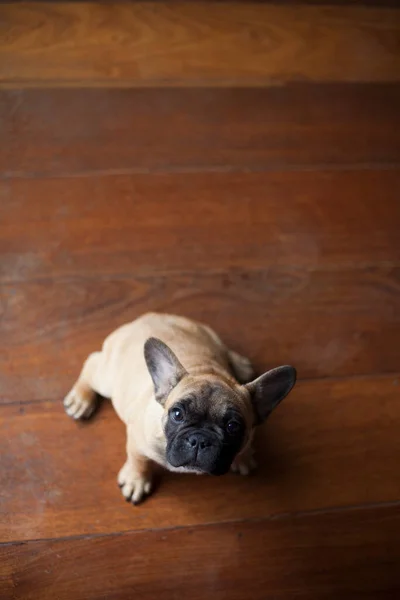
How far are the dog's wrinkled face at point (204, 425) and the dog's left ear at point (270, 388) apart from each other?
62 mm

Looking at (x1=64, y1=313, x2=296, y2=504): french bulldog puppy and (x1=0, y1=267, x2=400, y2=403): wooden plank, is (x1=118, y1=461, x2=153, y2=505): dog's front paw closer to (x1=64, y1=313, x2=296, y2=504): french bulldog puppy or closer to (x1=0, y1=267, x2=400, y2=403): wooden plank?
(x1=64, y1=313, x2=296, y2=504): french bulldog puppy

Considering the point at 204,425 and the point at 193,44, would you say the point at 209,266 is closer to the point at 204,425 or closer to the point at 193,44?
the point at 204,425

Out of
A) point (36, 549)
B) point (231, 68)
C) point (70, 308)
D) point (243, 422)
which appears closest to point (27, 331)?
point (70, 308)

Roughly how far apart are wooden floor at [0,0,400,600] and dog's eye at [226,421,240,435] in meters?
0.38

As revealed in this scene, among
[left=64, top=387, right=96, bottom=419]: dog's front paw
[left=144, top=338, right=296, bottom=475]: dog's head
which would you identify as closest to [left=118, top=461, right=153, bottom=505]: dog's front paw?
[left=64, top=387, right=96, bottom=419]: dog's front paw

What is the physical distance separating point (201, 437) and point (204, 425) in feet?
0.10

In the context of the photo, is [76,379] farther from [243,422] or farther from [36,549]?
[243,422]

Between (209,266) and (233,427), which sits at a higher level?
(233,427)

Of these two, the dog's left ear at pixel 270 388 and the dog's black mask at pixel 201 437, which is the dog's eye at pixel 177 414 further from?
the dog's left ear at pixel 270 388

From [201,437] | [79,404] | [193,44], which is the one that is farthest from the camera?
[193,44]

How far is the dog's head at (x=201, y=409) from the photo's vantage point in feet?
4.46

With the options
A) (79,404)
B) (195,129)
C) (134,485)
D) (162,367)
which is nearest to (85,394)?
(79,404)

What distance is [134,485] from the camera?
1.67m

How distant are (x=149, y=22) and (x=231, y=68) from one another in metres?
0.35
